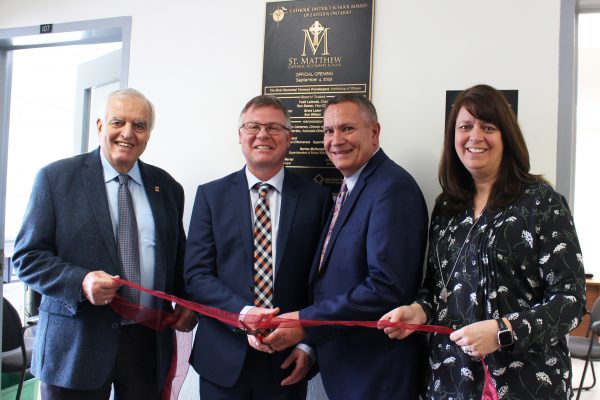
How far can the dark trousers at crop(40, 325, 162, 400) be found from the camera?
82.4 inches

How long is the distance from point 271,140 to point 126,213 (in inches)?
29.1

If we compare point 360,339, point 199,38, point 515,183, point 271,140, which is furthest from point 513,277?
point 199,38

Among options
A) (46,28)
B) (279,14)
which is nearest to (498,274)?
(279,14)

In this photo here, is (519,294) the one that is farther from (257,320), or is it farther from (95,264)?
(95,264)

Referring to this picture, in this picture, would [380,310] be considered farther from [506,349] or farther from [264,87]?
[264,87]

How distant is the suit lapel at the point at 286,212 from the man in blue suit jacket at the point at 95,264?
1.87 feet

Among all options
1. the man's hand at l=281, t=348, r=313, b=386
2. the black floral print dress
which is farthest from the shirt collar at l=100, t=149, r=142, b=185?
the black floral print dress

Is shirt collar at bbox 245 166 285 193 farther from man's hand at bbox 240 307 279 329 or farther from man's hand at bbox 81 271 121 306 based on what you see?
man's hand at bbox 81 271 121 306

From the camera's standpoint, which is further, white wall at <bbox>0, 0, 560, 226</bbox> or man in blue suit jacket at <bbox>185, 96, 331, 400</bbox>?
white wall at <bbox>0, 0, 560, 226</bbox>

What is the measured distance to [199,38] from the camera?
2949 millimetres

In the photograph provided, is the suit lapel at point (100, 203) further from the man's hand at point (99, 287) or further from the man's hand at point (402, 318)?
the man's hand at point (402, 318)

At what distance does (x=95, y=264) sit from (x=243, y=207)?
0.69m

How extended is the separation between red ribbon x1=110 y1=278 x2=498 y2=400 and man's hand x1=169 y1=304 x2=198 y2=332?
2 cm

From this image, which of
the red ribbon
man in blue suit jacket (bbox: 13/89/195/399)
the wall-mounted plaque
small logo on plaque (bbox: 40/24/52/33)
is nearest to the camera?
the red ribbon
